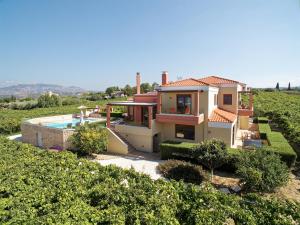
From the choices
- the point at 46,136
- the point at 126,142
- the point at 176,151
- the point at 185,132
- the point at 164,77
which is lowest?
the point at 126,142

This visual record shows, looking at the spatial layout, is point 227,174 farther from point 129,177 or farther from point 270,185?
point 129,177

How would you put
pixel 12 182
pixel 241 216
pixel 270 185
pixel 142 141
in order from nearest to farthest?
pixel 241 216 → pixel 12 182 → pixel 270 185 → pixel 142 141

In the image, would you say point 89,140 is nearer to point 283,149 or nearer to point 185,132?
point 185,132

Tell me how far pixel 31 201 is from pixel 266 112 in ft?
134

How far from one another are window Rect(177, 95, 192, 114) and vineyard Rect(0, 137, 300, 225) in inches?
494

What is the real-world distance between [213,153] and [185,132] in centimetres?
767

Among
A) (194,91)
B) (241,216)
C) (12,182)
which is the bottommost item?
(241,216)

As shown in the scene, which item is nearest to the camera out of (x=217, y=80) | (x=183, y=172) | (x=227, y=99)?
(x=183, y=172)

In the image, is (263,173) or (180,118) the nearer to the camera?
(263,173)

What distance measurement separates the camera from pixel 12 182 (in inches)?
346

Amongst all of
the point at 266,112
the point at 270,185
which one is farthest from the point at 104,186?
the point at 266,112

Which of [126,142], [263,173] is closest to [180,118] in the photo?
[126,142]

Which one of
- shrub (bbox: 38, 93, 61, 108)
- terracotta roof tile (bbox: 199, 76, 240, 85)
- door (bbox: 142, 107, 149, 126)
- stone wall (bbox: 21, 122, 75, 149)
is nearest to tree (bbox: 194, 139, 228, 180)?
door (bbox: 142, 107, 149, 126)

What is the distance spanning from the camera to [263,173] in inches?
466
